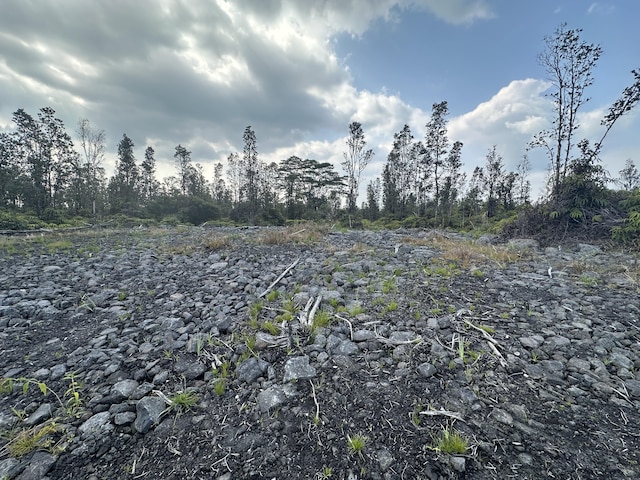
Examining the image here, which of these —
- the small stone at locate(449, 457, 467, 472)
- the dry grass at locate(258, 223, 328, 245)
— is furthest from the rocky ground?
the dry grass at locate(258, 223, 328, 245)

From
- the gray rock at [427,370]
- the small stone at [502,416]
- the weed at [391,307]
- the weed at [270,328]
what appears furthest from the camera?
the weed at [391,307]

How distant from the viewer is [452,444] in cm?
203

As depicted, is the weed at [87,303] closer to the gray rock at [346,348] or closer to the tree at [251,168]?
the gray rock at [346,348]

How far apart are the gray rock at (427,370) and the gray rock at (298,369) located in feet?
3.83

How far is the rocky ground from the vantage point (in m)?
2.03

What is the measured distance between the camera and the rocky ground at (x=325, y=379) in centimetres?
203

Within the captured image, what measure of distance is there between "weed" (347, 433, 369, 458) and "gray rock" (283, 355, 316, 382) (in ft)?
2.61

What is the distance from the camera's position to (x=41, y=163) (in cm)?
3142

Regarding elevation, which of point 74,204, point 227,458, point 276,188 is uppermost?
point 276,188

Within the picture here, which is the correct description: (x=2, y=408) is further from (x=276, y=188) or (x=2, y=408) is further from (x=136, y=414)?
(x=276, y=188)

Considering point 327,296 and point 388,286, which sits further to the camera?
point 388,286

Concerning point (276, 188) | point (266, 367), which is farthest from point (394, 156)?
point (266, 367)

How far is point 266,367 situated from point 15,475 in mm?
1966

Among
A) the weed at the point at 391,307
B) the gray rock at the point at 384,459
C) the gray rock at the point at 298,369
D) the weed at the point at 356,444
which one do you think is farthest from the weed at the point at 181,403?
the weed at the point at 391,307
